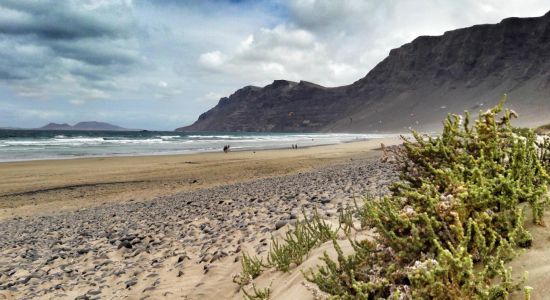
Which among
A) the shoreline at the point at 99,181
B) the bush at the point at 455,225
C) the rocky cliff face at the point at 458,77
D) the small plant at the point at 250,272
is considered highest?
the rocky cliff face at the point at 458,77

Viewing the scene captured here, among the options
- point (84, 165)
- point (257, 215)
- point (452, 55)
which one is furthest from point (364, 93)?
point (257, 215)

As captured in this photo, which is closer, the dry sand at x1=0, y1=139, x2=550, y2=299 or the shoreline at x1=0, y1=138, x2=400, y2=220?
the dry sand at x1=0, y1=139, x2=550, y2=299

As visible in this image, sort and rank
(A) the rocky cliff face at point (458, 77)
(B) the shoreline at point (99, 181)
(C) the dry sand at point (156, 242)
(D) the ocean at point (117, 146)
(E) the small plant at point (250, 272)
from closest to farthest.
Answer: (E) the small plant at point (250, 272) → (C) the dry sand at point (156, 242) → (B) the shoreline at point (99, 181) → (D) the ocean at point (117, 146) → (A) the rocky cliff face at point (458, 77)

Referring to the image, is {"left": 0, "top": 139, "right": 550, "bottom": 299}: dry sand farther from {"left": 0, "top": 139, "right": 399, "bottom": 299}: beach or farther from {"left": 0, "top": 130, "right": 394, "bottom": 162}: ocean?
{"left": 0, "top": 130, "right": 394, "bottom": 162}: ocean

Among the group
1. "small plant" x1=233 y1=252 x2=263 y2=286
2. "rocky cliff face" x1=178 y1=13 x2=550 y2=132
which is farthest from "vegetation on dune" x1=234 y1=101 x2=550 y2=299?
"rocky cliff face" x1=178 y1=13 x2=550 y2=132

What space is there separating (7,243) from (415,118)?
148 metres

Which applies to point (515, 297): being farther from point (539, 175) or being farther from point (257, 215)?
point (257, 215)

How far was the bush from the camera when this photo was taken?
77.5 inches

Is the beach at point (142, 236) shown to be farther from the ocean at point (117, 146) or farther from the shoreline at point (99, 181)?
the ocean at point (117, 146)

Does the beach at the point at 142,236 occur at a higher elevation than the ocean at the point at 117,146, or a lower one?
lower

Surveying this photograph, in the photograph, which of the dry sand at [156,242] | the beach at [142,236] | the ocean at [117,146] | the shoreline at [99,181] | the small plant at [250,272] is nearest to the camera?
the small plant at [250,272]

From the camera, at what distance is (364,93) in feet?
653

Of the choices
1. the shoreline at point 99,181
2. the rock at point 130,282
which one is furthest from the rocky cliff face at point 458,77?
the rock at point 130,282

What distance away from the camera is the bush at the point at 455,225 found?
1.97m
